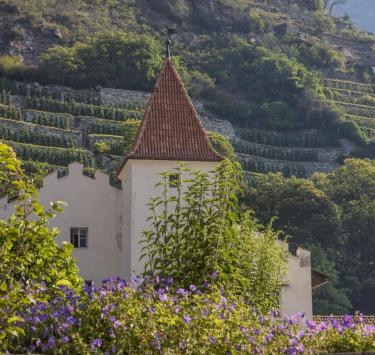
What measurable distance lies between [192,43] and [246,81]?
12633mm

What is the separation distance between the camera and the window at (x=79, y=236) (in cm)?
3700

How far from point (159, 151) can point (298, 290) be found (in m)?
5.50

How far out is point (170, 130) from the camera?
34031 mm

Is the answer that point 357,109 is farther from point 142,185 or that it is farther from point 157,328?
point 157,328

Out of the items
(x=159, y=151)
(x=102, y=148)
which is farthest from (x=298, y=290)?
(x=102, y=148)

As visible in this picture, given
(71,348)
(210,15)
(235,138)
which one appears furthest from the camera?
(210,15)

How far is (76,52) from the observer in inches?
5325

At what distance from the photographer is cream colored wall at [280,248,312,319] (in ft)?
111

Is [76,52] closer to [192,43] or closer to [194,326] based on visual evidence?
[192,43]

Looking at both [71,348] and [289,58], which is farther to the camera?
[289,58]

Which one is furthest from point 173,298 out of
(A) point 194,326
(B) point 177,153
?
(B) point 177,153

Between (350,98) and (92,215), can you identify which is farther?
(350,98)

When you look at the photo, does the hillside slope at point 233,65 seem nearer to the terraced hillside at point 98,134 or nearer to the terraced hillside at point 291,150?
the terraced hillside at point 291,150

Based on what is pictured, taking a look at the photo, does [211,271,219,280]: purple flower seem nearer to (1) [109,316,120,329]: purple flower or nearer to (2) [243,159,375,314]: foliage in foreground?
(1) [109,316,120,329]: purple flower
